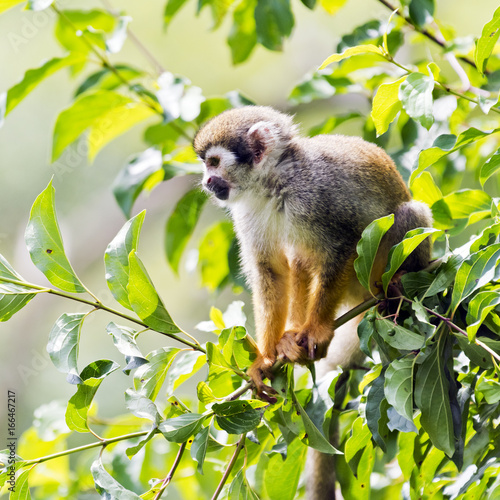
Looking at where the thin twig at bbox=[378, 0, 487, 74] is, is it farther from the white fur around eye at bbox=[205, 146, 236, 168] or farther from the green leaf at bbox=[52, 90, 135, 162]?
the green leaf at bbox=[52, 90, 135, 162]

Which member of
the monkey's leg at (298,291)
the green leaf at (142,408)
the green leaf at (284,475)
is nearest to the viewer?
the green leaf at (142,408)

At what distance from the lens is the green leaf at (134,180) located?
3328 mm

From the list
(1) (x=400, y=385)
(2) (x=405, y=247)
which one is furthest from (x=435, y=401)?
(2) (x=405, y=247)

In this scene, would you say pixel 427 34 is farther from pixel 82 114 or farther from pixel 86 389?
pixel 86 389

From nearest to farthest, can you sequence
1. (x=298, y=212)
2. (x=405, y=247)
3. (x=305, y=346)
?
(x=405, y=247), (x=305, y=346), (x=298, y=212)

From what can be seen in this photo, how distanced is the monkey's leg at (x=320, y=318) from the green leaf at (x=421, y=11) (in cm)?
120

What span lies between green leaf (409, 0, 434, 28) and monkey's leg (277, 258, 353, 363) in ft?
3.94

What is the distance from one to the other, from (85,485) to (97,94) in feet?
6.61

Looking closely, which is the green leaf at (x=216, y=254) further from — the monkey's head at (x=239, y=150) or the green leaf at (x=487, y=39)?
the green leaf at (x=487, y=39)

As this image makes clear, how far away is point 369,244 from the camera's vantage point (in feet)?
7.18

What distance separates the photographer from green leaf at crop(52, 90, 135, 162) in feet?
11.1

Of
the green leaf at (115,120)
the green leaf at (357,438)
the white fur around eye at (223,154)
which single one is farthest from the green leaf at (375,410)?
the green leaf at (115,120)

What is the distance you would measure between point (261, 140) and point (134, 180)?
0.69 metres

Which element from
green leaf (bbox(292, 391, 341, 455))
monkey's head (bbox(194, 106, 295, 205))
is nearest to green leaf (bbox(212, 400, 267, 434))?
green leaf (bbox(292, 391, 341, 455))
